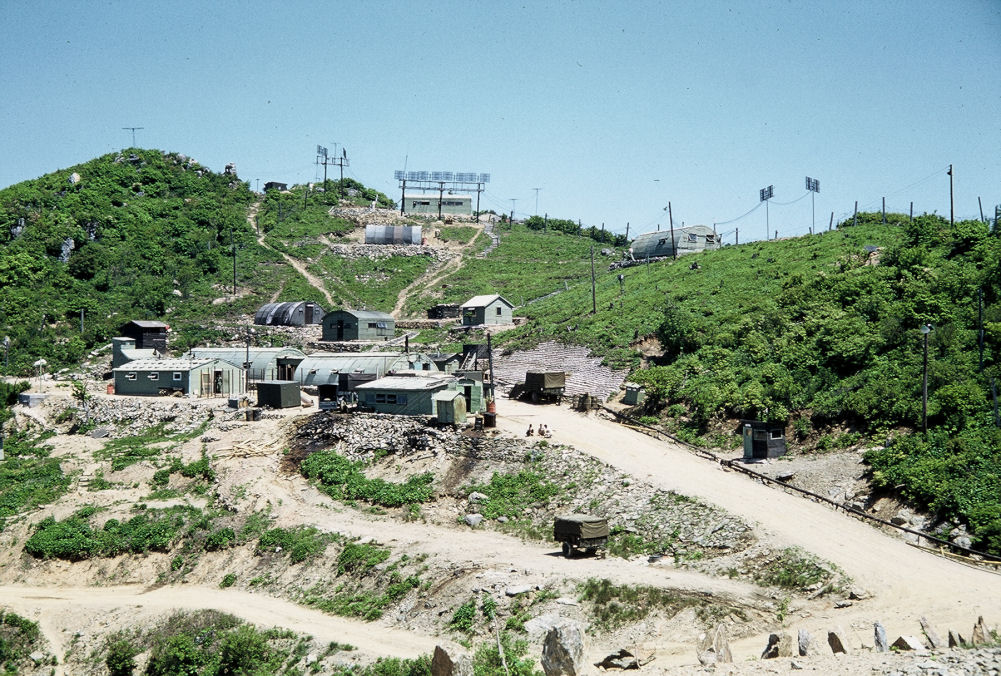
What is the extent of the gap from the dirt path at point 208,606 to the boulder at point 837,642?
41.1ft

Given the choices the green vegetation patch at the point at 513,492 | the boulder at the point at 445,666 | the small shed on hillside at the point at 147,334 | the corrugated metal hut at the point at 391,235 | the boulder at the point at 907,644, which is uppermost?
the corrugated metal hut at the point at 391,235

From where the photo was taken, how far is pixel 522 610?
93.4 ft

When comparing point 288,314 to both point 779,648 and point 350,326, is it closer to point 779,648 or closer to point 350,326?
point 350,326

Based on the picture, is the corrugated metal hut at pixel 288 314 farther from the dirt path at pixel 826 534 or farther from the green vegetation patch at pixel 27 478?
the dirt path at pixel 826 534

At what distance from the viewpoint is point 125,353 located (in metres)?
63.6

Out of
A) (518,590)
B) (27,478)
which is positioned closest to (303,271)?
(27,478)

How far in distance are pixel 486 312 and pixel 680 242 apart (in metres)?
25.8

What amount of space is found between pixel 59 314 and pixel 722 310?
56.0 m

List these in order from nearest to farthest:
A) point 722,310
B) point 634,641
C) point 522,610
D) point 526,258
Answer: point 634,641 → point 522,610 → point 722,310 → point 526,258

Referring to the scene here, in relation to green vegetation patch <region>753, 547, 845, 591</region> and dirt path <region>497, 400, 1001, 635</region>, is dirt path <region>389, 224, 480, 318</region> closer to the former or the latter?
dirt path <region>497, 400, 1001, 635</region>

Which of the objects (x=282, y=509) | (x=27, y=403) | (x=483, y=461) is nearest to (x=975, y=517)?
(x=483, y=461)

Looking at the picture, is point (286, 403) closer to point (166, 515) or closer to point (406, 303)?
→ point (166, 515)

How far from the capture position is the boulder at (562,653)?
72.1 feet

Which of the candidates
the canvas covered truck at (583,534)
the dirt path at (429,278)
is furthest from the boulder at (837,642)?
the dirt path at (429,278)
